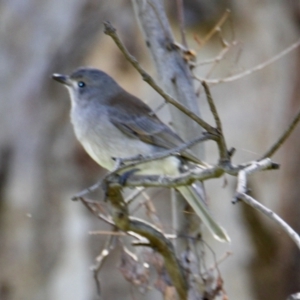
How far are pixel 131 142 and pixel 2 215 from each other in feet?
6.11

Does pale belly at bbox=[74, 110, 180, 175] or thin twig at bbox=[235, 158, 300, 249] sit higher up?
thin twig at bbox=[235, 158, 300, 249]

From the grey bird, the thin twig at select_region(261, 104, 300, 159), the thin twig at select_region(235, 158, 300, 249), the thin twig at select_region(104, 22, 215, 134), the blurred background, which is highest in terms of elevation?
the thin twig at select_region(261, 104, 300, 159)

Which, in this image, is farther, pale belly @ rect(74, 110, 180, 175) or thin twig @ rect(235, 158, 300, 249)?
pale belly @ rect(74, 110, 180, 175)

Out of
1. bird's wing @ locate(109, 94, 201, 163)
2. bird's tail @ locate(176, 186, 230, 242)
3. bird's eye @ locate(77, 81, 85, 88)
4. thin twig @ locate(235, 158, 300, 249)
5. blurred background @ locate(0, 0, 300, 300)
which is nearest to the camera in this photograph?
thin twig @ locate(235, 158, 300, 249)

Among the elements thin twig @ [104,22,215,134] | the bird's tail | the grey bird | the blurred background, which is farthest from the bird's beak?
thin twig @ [104,22,215,134]

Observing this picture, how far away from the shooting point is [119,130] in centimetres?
273

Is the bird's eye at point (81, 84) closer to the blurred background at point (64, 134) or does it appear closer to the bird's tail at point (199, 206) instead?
the bird's tail at point (199, 206)

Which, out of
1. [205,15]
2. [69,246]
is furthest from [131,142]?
[69,246]

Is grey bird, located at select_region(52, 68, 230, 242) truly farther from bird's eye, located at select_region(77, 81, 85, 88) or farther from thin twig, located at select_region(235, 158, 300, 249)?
thin twig, located at select_region(235, 158, 300, 249)

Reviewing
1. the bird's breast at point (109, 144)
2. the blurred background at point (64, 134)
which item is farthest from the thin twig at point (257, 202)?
the blurred background at point (64, 134)

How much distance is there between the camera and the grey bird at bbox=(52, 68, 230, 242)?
2584mm

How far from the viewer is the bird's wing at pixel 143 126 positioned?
2.74 meters

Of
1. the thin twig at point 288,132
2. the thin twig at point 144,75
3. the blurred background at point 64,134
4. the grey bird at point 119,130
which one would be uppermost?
the thin twig at point 288,132

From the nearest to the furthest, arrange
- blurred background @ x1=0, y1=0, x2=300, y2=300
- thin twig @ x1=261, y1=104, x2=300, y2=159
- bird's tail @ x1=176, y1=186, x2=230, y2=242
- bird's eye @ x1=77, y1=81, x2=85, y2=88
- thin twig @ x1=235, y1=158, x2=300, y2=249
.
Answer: thin twig @ x1=235, y1=158, x2=300, y2=249, thin twig @ x1=261, y1=104, x2=300, y2=159, bird's tail @ x1=176, y1=186, x2=230, y2=242, bird's eye @ x1=77, y1=81, x2=85, y2=88, blurred background @ x1=0, y1=0, x2=300, y2=300
